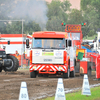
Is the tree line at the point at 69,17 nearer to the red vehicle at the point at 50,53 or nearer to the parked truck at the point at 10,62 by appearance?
the parked truck at the point at 10,62

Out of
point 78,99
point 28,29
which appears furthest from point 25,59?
point 28,29

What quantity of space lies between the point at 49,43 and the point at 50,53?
1.80ft

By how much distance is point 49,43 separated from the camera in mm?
19531

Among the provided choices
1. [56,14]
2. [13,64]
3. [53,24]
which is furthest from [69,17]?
[13,64]

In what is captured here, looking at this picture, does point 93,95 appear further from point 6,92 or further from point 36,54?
point 36,54

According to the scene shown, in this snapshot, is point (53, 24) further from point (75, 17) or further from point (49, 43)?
point (49, 43)

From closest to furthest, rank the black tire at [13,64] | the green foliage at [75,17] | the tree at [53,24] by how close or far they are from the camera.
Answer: the black tire at [13,64] → the tree at [53,24] → the green foliage at [75,17]

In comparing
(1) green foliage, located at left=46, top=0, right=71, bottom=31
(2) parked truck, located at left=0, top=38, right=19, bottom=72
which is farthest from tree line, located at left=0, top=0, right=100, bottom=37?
(2) parked truck, located at left=0, top=38, right=19, bottom=72

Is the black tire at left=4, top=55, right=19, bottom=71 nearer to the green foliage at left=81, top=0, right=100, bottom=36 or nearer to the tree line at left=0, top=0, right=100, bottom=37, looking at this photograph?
the tree line at left=0, top=0, right=100, bottom=37

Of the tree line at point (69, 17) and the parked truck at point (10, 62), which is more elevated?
the tree line at point (69, 17)

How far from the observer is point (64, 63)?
1930 centimetres

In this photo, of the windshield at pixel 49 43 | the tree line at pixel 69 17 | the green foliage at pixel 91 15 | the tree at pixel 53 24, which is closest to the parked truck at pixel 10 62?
the windshield at pixel 49 43

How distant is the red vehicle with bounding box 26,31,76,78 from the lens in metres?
19.3

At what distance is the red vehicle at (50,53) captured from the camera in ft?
63.2
